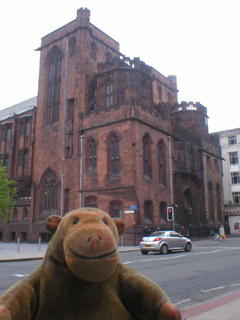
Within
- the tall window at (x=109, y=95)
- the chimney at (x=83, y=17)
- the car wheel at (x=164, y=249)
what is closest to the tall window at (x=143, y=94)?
the tall window at (x=109, y=95)

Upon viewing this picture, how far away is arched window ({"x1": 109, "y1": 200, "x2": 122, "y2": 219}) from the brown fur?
23317mm

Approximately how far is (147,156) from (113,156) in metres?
3.22

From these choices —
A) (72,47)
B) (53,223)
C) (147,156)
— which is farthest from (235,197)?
(53,223)

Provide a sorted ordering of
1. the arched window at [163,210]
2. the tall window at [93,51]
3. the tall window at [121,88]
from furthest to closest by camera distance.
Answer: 1. the tall window at [93,51]
2. the tall window at [121,88]
3. the arched window at [163,210]

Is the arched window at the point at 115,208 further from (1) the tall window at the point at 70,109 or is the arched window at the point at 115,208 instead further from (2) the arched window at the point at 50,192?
(1) the tall window at the point at 70,109

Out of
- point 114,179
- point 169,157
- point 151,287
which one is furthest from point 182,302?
point 169,157

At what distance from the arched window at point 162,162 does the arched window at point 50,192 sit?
33.9 ft

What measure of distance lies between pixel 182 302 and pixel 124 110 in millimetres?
21571

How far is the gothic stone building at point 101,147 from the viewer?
26109mm

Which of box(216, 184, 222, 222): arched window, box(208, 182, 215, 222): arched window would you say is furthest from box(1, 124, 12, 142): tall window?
box(216, 184, 222, 222): arched window

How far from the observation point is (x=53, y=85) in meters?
34.0

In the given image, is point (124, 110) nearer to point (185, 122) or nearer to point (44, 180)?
point (44, 180)

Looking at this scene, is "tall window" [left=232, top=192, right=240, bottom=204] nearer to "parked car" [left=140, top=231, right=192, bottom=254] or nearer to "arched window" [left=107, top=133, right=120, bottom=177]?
"arched window" [left=107, top=133, right=120, bottom=177]

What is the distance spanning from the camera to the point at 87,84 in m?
31.0
